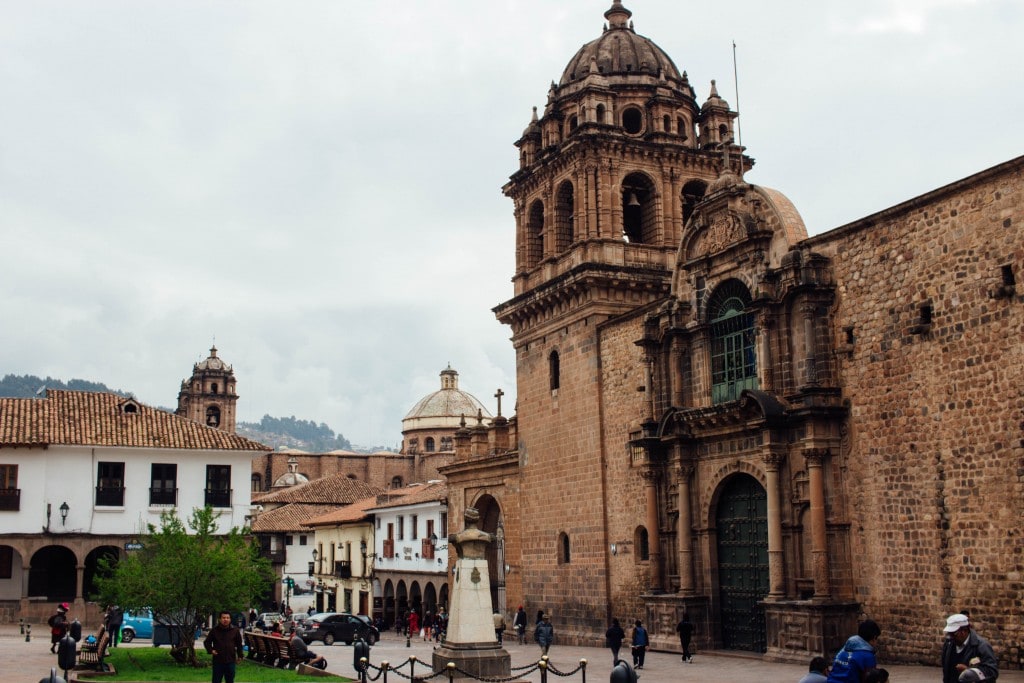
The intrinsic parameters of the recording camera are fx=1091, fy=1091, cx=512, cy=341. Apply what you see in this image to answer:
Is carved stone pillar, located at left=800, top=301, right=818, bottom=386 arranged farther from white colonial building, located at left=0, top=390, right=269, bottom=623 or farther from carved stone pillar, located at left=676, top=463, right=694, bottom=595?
white colonial building, located at left=0, top=390, right=269, bottom=623

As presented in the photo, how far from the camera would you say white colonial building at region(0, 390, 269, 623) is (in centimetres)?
3344

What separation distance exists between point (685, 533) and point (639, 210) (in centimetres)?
1105

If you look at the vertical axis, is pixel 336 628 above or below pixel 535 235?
below

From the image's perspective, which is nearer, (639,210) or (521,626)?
(521,626)

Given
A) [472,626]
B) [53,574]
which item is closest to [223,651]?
[472,626]

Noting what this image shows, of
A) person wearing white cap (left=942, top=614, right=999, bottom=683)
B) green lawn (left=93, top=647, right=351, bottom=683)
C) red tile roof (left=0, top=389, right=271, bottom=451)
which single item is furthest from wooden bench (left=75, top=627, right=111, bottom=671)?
red tile roof (left=0, top=389, right=271, bottom=451)

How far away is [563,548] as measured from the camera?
29.6 meters

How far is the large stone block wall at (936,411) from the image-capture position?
17.2 metres

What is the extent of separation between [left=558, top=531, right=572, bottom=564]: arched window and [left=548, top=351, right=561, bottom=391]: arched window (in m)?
4.04

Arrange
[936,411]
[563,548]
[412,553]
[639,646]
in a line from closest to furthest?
[936,411] → [639,646] → [563,548] → [412,553]

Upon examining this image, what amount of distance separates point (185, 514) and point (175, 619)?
14.5 meters

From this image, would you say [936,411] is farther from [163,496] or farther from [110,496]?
[110,496]

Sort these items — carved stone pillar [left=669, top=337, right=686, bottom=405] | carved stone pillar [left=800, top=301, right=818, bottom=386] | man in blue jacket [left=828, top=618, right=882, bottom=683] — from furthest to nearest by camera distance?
carved stone pillar [left=669, top=337, right=686, bottom=405]
carved stone pillar [left=800, top=301, right=818, bottom=386]
man in blue jacket [left=828, top=618, right=882, bottom=683]

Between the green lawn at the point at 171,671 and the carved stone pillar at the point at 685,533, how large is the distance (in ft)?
27.7
